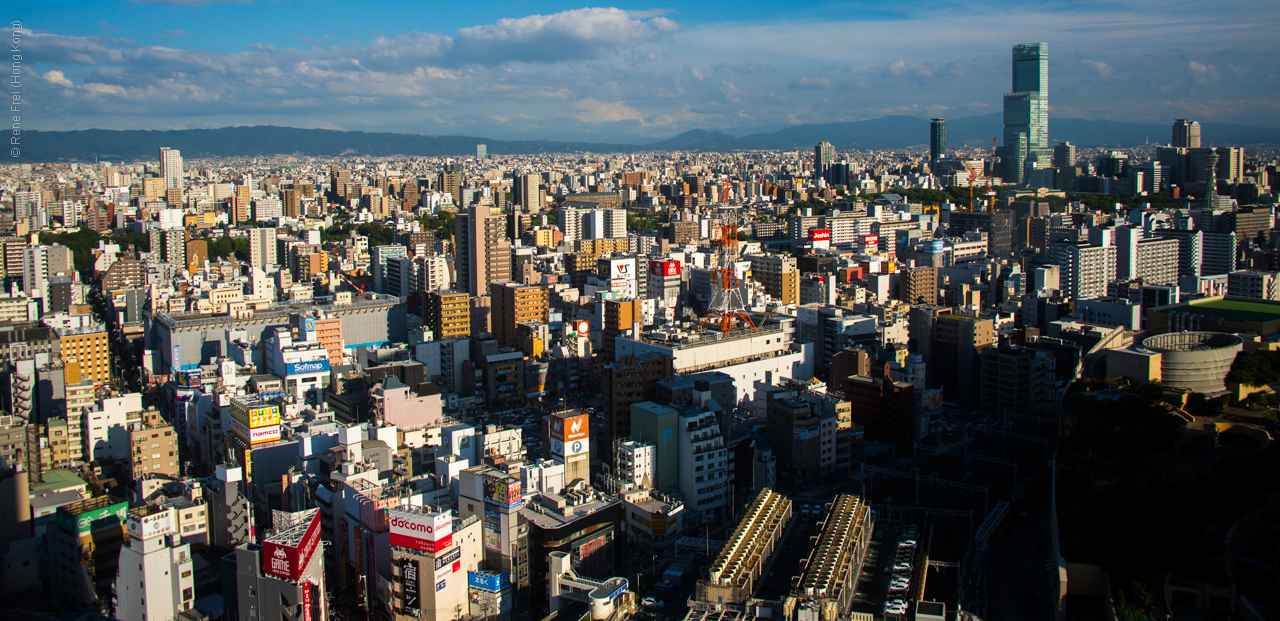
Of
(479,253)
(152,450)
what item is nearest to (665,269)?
(479,253)

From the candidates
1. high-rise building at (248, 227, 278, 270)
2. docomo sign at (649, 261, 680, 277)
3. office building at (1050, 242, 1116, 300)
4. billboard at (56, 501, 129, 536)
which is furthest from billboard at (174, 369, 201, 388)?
office building at (1050, 242, 1116, 300)

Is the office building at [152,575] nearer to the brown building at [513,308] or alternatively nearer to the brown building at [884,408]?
the brown building at [884,408]

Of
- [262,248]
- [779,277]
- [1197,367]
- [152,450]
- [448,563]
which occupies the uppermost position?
[262,248]

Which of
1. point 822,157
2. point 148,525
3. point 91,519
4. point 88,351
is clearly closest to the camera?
point 148,525

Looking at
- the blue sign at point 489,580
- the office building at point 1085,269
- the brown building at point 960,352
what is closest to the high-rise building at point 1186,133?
the office building at point 1085,269

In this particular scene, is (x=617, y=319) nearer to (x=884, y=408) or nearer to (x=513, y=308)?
(x=513, y=308)

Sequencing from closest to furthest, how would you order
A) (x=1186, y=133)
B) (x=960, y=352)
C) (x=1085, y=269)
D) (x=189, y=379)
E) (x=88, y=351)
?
(x=189, y=379) < (x=960, y=352) < (x=88, y=351) < (x=1085, y=269) < (x=1186, y=133)
